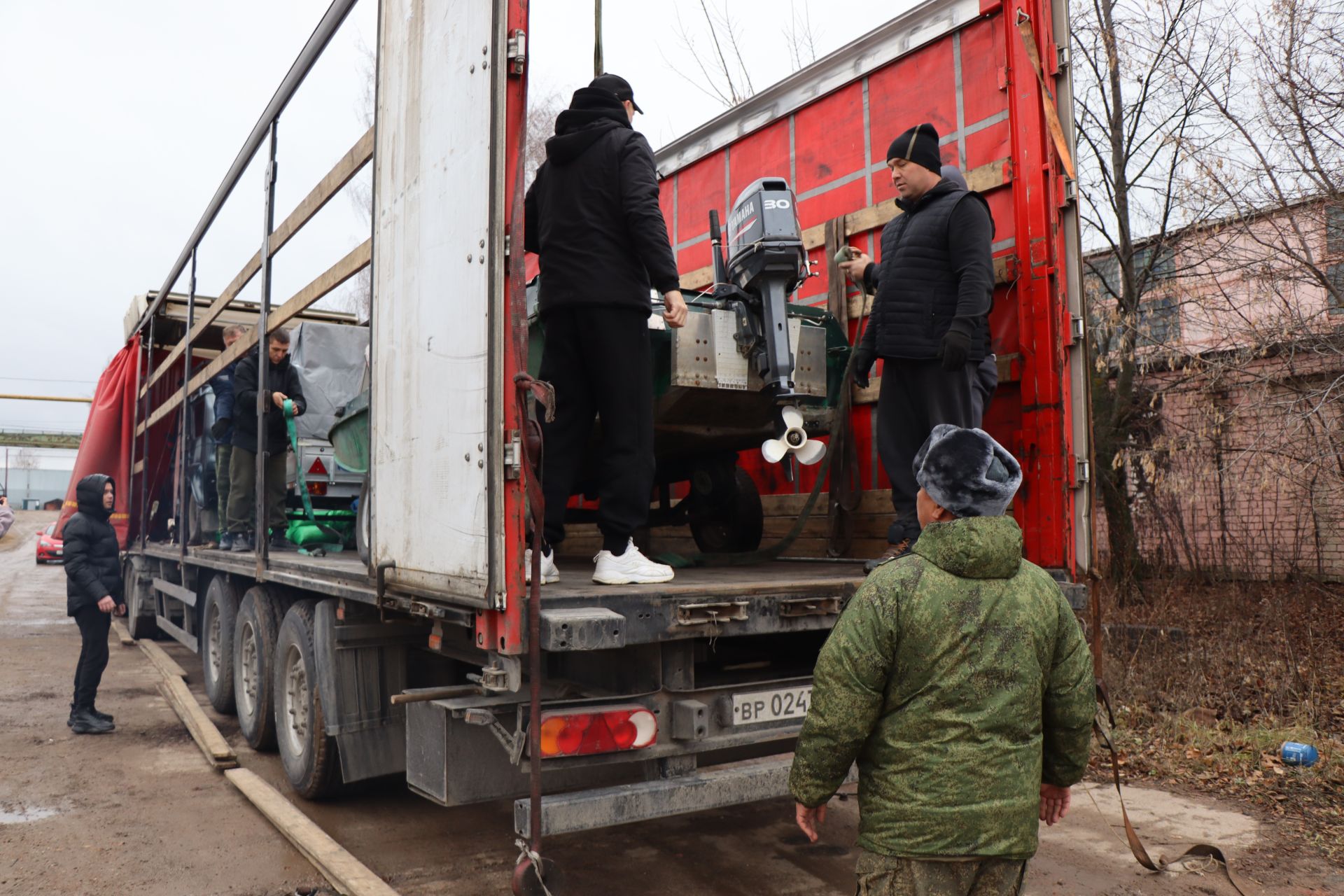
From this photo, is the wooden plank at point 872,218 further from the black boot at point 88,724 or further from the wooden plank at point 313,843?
the black boot at point 88,724

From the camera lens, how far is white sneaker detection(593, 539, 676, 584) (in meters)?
3.16

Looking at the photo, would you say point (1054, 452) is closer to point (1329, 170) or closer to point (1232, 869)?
point (1232, 869)

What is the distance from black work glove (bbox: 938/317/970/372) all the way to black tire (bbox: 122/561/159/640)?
8.27 metres

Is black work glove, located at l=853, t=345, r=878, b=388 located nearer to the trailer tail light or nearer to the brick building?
the trailer tail light

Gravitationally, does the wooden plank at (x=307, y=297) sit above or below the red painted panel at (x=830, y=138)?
below

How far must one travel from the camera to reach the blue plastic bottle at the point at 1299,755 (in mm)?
5062

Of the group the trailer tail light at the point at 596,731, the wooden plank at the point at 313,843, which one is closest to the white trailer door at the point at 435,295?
the trailer tail light at the point at 596,731

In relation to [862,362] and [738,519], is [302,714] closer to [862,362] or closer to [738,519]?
[738,519]

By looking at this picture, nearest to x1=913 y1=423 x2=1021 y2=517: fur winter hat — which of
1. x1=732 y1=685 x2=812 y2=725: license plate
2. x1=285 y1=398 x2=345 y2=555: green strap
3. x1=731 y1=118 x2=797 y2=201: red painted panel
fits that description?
x1=732 y1=685 x2=812 y2=725: license plate

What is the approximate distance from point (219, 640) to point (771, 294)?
14.4ft

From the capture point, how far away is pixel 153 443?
29.7 feet

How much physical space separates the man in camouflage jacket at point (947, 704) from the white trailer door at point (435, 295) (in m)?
0.97

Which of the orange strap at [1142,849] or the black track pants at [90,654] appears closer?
the orange strap at [1142,849]

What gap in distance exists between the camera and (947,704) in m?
1.98
